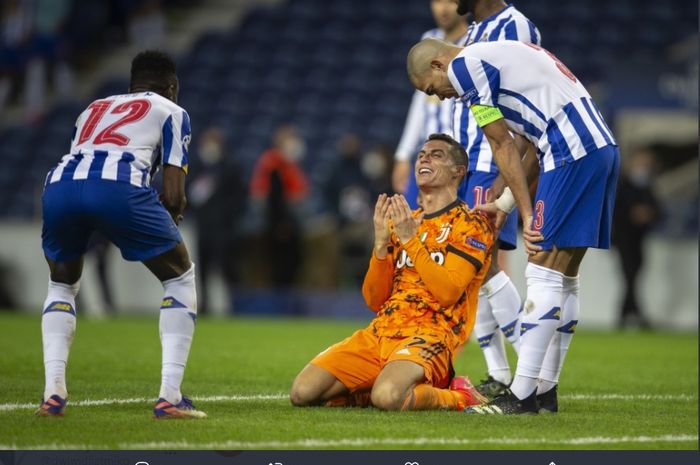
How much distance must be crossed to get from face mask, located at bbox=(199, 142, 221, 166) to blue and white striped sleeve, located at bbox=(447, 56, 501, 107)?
10.2 m

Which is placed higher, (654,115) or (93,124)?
(654,115)

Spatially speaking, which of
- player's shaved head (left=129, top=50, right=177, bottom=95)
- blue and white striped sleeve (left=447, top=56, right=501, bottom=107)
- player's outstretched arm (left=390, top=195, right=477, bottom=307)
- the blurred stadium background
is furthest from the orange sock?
the blurred stadium background

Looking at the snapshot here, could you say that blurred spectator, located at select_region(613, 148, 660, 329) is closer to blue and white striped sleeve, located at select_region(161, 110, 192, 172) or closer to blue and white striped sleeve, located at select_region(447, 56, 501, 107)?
blue and white striped sleeve, located at select_region(447, 56, 501, 107)

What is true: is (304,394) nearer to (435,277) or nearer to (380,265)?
(380,265)

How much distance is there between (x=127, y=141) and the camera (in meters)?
5.49

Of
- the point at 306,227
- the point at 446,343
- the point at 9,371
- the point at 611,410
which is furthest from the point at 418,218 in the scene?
the point at 306,227

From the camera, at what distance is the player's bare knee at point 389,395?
5.86 metres

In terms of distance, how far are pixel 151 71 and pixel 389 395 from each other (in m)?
1.99

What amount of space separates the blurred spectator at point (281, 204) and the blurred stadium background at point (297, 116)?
0.14 feet

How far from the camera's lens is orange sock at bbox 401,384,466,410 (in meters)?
5.93

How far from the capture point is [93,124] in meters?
5.57

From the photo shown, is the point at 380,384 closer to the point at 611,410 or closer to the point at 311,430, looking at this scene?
the point at 311,430

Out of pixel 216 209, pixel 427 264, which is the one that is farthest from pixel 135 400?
pixel 216 209

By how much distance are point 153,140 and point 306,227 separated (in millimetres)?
11743
